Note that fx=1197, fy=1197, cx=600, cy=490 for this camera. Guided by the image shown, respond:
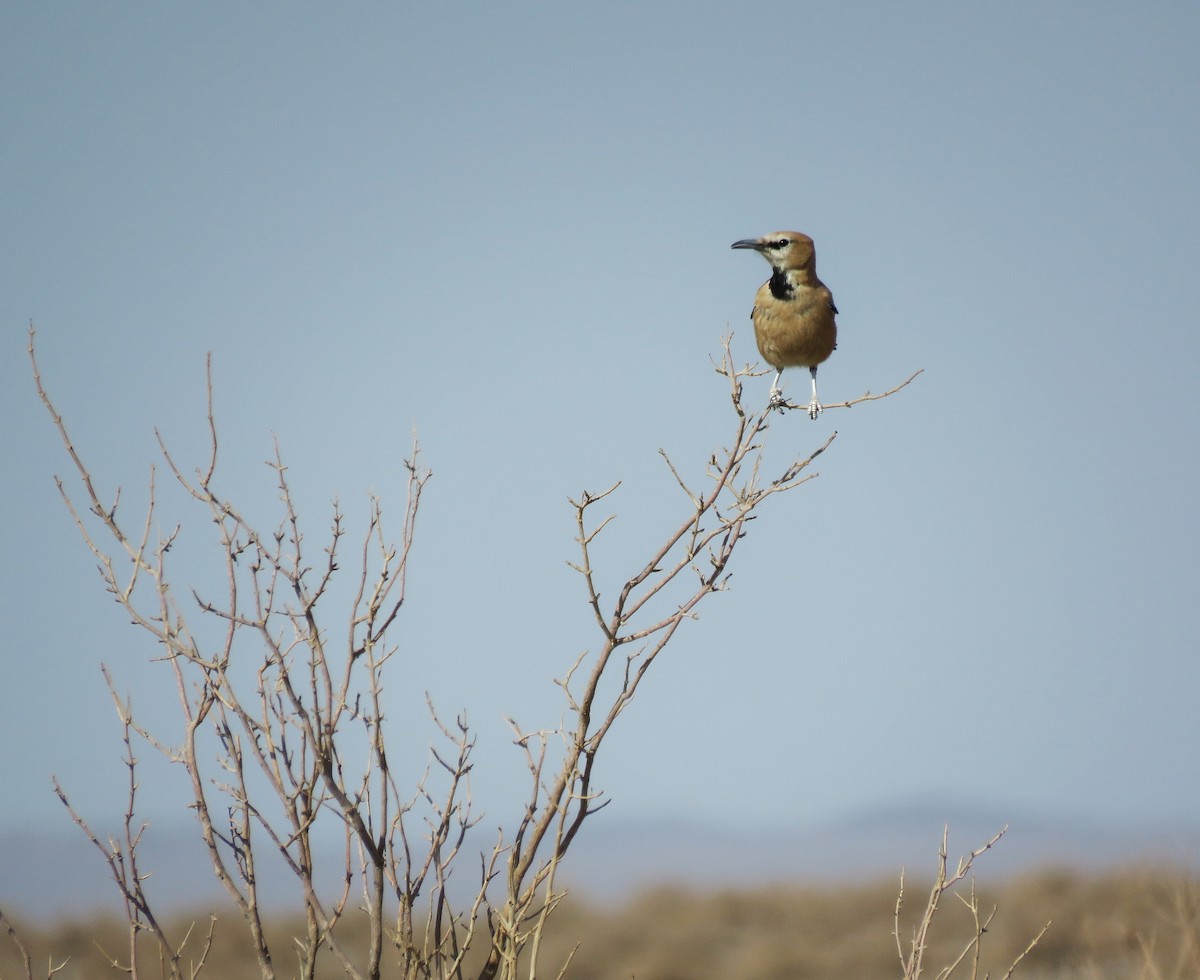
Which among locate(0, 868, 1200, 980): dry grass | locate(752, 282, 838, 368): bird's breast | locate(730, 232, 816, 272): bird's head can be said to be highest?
locate(730, 232, 816, 272): bird's head

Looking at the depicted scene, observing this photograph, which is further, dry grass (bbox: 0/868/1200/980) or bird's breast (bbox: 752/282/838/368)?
dry grass (bbox: 0/868/1200/980)

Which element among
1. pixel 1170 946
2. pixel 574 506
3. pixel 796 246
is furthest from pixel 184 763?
pixel 1170 946

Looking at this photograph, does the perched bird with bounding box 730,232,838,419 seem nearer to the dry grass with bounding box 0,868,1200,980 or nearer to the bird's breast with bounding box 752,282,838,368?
the bird's breast with bounding box 752,282,838,368

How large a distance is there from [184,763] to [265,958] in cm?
64

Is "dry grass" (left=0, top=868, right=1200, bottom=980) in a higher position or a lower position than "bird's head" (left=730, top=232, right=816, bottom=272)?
lower

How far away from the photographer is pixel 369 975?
3.55 metres

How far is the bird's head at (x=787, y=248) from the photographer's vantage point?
5.91 meters

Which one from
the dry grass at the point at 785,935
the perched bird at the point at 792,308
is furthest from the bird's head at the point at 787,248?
the dry grass at the point at 785,935

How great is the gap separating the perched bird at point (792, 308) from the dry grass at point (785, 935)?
979 cm

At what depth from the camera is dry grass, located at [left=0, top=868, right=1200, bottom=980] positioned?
48.0ft

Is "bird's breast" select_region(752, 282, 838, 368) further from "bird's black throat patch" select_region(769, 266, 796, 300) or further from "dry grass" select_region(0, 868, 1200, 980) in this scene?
"dry grass" select_region(0, 868, 1200, 980)

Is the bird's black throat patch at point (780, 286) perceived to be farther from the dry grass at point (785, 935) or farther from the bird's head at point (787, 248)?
the dry grass at point (785, 935)

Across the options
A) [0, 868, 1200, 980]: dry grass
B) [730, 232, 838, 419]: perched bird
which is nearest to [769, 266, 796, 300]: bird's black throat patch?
[730, 232, 838, 419]: perched bird

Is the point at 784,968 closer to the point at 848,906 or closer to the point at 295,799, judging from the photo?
the point at 848,906
